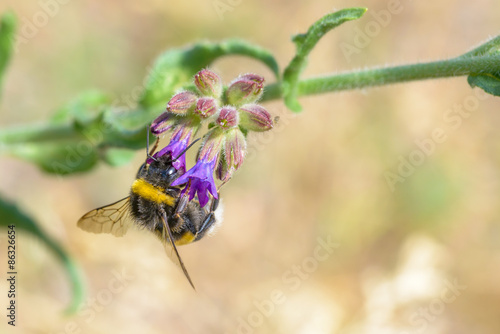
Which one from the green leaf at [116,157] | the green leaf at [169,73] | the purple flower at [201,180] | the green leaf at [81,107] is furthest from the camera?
the green leaf at [81,107]

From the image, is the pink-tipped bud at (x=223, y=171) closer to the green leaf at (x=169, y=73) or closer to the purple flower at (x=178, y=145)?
the purple flower at (x=178, y=145)

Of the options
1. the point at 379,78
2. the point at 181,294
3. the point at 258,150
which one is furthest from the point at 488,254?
the point at 379,78

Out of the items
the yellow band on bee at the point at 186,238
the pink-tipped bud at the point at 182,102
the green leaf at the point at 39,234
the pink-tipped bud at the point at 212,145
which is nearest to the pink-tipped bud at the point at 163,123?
the pink-tipped bud at the point at 182,102

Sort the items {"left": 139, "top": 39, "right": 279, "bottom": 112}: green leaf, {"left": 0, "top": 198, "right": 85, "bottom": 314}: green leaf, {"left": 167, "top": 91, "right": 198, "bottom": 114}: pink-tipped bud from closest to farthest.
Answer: {"left": 167, "top": 91, "right": 198, "bottom": 114}: pink-tipped bud → {"left": 139, "top": 39, "right": 279, "bottom": 112}: green leaf → {"left": 0, "top": 198, "right": 85, "bottom": 314}: green leaf

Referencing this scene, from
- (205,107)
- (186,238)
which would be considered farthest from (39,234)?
(205,107)

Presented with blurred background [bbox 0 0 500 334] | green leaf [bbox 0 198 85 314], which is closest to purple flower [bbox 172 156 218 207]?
green leaf [bbox 0 198 85 314]

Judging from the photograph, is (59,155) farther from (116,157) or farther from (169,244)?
(169,244)

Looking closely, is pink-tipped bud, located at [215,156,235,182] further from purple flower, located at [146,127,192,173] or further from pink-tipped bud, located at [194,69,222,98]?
pink-tipped bud, located at [194,69,222,98]
